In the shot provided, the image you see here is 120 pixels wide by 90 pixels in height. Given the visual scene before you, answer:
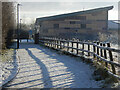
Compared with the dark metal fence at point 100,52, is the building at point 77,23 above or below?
above

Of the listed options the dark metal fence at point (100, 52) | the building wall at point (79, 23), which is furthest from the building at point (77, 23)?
the dark metal fence at point (100, 52)

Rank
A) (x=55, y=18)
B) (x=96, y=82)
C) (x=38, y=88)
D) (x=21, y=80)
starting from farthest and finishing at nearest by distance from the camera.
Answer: (x=55, y=18), (x=21, y=80), (x=96, y=82), (x=38, y=88)

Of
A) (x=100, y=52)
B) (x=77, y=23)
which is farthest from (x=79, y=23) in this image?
(x=100, y=52)

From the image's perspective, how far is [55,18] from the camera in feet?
128

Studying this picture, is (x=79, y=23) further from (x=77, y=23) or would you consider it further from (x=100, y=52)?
(x=100, y=52)

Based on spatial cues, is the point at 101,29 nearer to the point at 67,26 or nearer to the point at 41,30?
the point at 67,26

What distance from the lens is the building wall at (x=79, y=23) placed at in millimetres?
38938

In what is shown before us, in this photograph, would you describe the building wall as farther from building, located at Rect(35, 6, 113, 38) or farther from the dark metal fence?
the dark metal fence

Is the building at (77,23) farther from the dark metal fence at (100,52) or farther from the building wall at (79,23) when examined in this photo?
the dark metal fence at (100,52)

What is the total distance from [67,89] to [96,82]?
1.16 m

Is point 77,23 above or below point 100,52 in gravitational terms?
above

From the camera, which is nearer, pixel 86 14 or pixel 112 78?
pixel 112 78

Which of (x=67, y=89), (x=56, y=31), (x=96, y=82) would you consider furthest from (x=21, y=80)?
(x=56, y=31)

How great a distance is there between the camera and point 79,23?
128 feet
